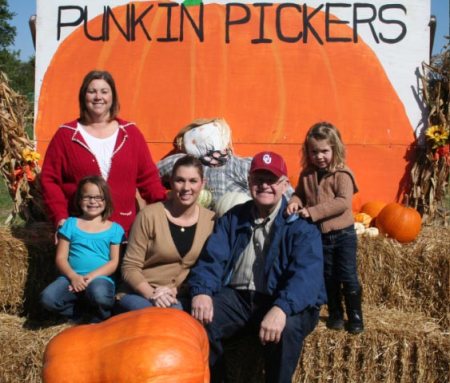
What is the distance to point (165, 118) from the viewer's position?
18.3ft

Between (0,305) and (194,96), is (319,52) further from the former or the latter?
(0,305)

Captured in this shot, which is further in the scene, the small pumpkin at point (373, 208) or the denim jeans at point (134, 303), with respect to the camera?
the small pumpkin at point (373, 208)

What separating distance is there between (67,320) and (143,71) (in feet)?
8.82

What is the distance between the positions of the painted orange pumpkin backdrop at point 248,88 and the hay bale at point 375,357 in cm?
216

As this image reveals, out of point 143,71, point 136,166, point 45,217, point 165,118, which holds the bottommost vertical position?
point 45,217

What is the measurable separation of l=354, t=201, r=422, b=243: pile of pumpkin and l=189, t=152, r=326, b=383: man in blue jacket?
4.50 feet

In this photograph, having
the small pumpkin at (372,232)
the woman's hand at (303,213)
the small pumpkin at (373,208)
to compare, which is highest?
the woman's hand at (303,213)

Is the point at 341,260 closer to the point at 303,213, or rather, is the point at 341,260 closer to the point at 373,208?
the point at 303,213

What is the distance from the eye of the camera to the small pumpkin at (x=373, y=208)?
5.08m

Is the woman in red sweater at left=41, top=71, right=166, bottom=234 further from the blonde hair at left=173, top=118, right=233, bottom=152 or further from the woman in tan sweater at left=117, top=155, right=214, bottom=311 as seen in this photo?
the blonde hair at left=173, top=118, right=233, bottom=152

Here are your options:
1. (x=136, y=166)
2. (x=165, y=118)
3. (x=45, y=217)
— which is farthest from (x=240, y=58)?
(x=45, y=217)

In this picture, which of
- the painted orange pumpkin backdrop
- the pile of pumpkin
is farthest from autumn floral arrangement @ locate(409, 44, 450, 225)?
the pile of pumpkin

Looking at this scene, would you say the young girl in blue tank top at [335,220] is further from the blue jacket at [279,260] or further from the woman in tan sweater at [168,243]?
the woman in tan sweater at [168,243]

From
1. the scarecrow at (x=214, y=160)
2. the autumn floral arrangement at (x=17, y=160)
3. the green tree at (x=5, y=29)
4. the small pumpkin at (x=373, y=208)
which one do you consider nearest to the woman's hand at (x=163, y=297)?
the scarecrow at (x=214, y=160)
